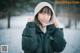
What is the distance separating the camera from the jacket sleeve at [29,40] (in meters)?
4.01

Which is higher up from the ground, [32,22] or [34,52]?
[32,22]

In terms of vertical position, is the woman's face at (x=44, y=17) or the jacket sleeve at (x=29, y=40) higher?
the woman's face at (x=44, y=17)

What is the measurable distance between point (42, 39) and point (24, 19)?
246 mm

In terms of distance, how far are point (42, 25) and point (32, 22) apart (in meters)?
0.10

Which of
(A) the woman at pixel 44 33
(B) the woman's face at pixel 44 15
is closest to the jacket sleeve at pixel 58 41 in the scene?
(A) the woman at pixel 44 33

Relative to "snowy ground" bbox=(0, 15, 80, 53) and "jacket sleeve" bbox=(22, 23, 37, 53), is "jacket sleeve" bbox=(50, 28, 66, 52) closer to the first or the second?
"snowy ground" bbox=(0, 15, 80, 53)

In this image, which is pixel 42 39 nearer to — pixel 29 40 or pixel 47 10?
pixel 29 40

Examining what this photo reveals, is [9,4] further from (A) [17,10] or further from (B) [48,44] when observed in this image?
(B) [48,44]

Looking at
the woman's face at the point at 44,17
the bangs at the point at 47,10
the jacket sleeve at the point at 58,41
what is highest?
the bangs at the point at 47,10

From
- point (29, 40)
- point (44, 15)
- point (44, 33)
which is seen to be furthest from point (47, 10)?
point (29, 40)

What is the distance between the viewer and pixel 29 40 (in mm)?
4004

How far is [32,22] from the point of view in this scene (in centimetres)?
407

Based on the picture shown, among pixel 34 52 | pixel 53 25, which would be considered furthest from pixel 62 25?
pixel 34 52

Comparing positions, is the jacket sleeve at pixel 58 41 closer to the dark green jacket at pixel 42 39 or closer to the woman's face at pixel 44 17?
the dark green jacket at pixel 42 39
